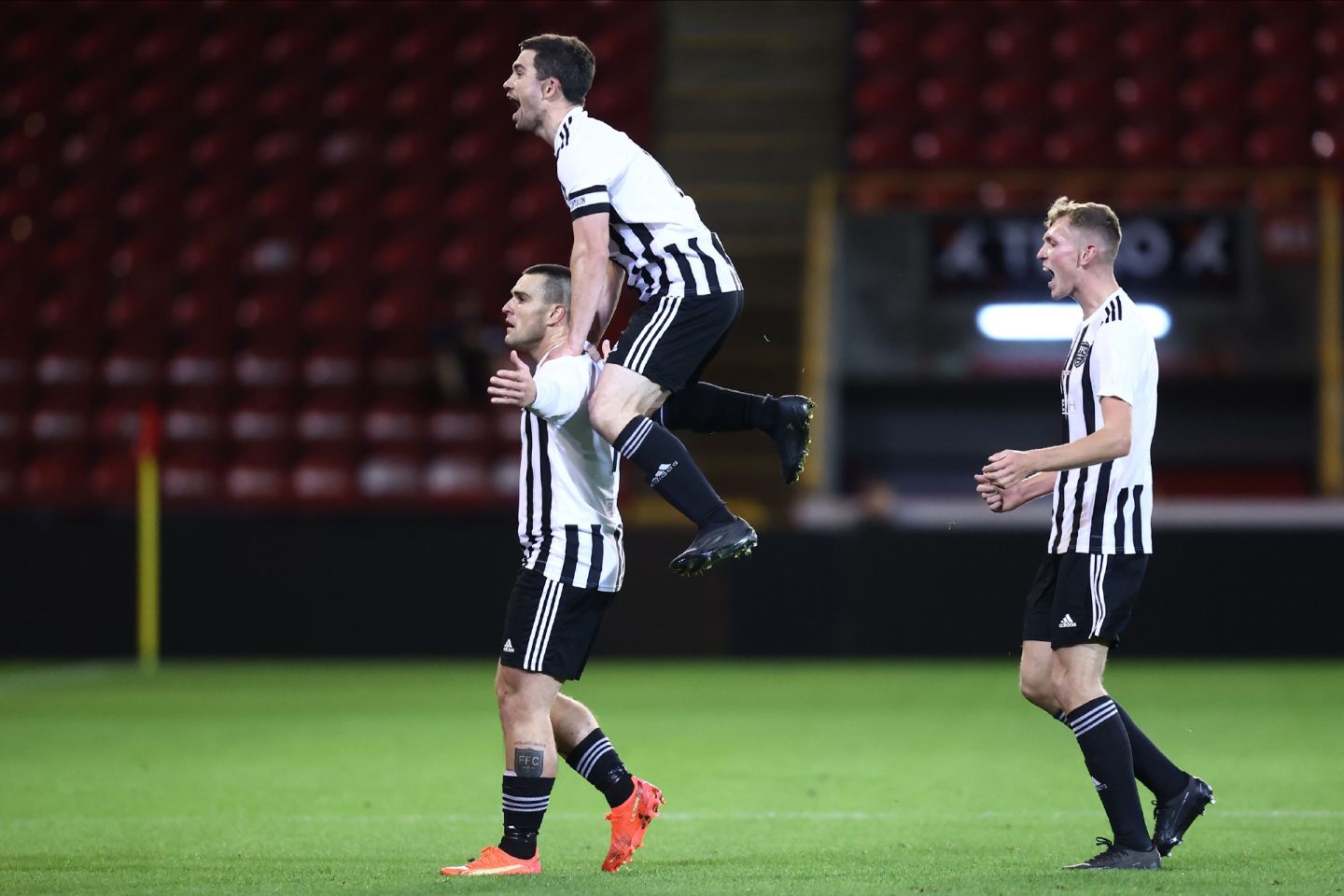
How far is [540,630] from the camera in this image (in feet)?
14.9

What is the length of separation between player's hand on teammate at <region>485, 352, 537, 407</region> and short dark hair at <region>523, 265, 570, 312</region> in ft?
1.35

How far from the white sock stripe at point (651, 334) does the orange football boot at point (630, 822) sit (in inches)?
43.9

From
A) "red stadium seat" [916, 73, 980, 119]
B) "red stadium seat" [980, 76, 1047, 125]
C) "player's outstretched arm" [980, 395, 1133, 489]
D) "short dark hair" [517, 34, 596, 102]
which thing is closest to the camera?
"player's outstretched arm" [980, 395, 1133, 489]

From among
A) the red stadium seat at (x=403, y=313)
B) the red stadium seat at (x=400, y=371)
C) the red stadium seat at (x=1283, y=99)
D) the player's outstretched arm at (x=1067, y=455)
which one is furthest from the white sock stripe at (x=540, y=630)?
the red stadium seat at (x=1283, y=99)

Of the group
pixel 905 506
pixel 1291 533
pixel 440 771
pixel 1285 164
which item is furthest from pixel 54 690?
pixel 1285 164

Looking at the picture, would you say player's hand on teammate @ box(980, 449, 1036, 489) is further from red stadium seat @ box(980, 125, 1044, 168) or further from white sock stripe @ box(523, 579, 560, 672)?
red stadium seat @ box(980, 125, 1044, 168)

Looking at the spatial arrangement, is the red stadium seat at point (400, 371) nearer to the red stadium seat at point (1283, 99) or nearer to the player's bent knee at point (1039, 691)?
the red stadium seat at point (1283, 99)

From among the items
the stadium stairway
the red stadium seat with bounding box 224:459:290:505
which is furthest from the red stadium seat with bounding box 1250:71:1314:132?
the red stadium seat with bounding box 224:459:290:505

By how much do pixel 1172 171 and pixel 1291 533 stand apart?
10.5ft

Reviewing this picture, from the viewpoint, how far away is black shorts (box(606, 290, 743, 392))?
487 centimetres

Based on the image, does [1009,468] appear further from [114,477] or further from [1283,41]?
[1283,41]

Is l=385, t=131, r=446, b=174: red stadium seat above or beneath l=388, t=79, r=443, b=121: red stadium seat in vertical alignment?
beneath

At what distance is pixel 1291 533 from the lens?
11812 millimetres

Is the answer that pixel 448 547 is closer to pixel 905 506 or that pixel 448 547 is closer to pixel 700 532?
pixel 905 506
